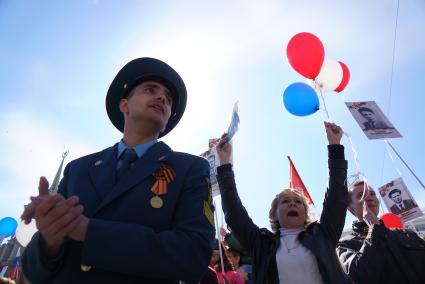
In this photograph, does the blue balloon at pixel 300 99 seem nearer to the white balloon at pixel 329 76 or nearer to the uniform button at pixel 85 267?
the white balloon at pixel 329 76

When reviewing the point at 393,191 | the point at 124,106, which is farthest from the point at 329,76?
the point at 124,106

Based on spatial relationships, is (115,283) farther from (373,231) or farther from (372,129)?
(372,129)

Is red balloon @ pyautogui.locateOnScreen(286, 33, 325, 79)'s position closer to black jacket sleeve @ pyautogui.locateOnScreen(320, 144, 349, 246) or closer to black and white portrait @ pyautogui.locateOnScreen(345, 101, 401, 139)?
black and white portrait @ pyautogui.locateOnScreen(345, 101, 401, 139)

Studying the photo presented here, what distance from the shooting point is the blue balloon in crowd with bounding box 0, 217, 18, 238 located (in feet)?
35.8

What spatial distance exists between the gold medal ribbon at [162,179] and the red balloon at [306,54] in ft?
14.0

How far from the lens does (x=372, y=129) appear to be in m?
4.54

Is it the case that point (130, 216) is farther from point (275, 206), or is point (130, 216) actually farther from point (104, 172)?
point (275, 206)

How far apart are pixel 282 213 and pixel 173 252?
2.31m

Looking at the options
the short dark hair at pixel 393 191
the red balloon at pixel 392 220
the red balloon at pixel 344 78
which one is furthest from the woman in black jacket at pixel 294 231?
the short dark hair at pixel 393 191

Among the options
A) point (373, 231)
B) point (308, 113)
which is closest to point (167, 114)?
point (373, 231)

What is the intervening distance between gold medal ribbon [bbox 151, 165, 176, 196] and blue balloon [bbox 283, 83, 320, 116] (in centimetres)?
370

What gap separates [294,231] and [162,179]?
6.44 ft

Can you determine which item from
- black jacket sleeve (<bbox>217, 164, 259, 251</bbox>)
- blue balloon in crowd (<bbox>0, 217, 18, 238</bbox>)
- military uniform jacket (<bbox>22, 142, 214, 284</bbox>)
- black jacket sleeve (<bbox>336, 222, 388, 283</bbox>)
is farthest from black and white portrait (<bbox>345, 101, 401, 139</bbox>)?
blue balloon in crowd (<bbox>0, 217, 18, 238</bbox>)

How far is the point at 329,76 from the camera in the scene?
5543mm
